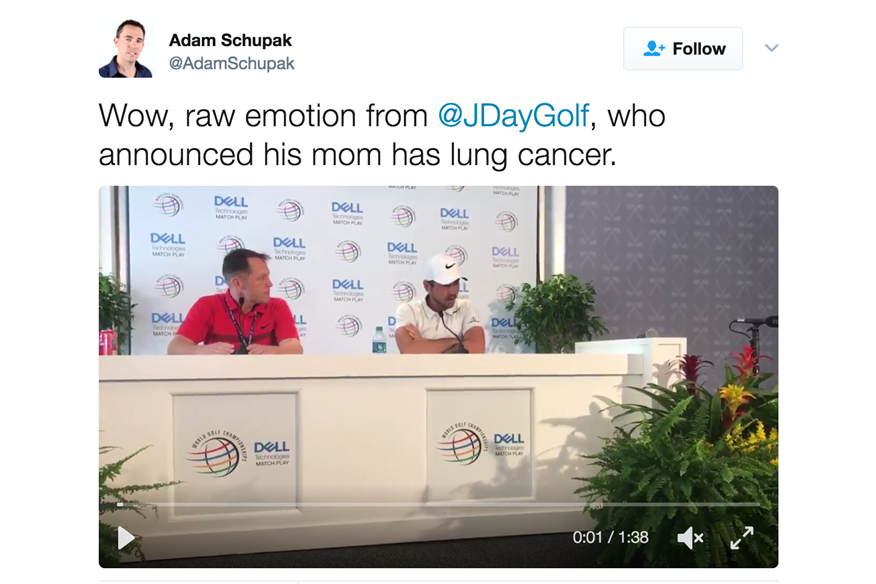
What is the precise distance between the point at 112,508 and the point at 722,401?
1872 millimetres

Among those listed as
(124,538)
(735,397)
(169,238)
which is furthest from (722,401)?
(169,238)

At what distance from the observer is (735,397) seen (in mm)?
2383

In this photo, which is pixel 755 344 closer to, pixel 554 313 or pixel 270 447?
pixel 270 447

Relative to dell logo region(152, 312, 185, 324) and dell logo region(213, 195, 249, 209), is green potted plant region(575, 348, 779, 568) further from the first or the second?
dell logo region(152, 312, 185, 324)

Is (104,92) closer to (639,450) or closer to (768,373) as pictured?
(639,450)

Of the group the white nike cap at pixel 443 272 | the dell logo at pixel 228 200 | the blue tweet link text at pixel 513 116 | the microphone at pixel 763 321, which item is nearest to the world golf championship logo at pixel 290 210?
the dell logo at pixel 228 200

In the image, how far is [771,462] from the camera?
2131 mm

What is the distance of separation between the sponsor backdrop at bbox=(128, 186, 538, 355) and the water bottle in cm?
4

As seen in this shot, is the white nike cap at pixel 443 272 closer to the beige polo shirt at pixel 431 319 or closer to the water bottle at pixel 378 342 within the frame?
the beige polo shirt at pixel 431 319

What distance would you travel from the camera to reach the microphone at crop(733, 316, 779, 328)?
2152 millimetres

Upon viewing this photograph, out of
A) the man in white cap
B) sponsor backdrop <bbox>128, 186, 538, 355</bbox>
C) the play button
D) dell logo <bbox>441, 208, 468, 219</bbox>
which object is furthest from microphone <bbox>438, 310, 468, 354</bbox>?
the play button
